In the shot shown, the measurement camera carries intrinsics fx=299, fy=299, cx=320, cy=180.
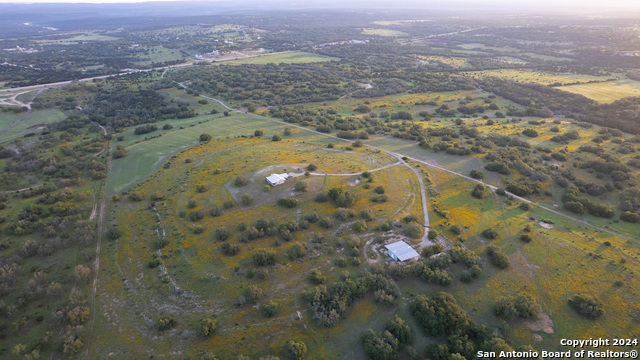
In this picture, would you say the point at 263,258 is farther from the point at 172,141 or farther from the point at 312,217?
the point at 172,141

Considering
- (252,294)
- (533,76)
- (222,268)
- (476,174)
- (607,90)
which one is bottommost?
(222,268)

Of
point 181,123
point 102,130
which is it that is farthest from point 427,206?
point 102,130

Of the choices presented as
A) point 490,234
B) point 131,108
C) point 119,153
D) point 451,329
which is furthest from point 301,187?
point 131,108

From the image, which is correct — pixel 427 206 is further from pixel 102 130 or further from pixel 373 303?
pixel 102 130

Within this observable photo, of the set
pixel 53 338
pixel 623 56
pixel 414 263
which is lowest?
pixel 53 338

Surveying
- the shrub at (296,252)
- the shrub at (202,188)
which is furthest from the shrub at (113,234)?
the shrub at (296,252)

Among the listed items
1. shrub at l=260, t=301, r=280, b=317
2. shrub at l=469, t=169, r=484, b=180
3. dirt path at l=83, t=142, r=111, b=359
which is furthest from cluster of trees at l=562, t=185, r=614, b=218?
dirt path at l=83, t=142, r=111, b=359

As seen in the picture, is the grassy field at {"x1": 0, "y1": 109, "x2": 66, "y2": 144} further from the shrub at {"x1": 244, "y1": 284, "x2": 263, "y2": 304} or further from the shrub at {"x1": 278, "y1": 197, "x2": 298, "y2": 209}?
the shrub at {"x1": 244, "y1": 284, "x2": 263, "y2": 304}
